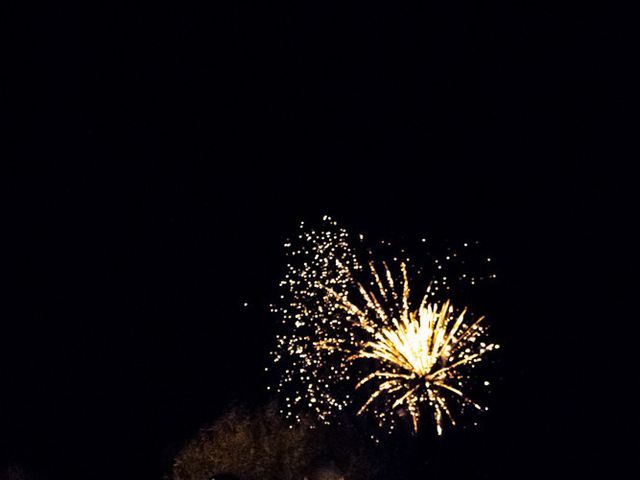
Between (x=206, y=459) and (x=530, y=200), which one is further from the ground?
(x=530, y=200)

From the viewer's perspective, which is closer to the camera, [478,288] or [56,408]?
[478,288]

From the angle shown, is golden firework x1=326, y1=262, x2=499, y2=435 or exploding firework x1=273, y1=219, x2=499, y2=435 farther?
exploding firework x1=273, y1=219, x2=499, y2=435

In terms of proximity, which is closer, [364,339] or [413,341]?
[413,341]

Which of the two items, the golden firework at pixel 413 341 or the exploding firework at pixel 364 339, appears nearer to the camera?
the golden firework at pixel 413 341

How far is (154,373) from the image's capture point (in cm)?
1952

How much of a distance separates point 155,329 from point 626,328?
10636 mm

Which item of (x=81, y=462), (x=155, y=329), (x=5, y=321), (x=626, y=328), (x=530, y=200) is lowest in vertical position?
(x=81, y=462)

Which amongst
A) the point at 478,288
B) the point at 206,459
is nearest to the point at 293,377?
the point at 206,459

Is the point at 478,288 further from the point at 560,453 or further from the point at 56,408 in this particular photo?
the point at 56,408

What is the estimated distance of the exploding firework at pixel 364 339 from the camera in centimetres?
1684

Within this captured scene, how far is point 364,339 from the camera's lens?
17.7m

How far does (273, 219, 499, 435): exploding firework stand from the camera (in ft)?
55.3

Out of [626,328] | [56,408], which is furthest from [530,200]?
[56,408]

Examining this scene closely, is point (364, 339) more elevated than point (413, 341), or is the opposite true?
point (364, 339)
